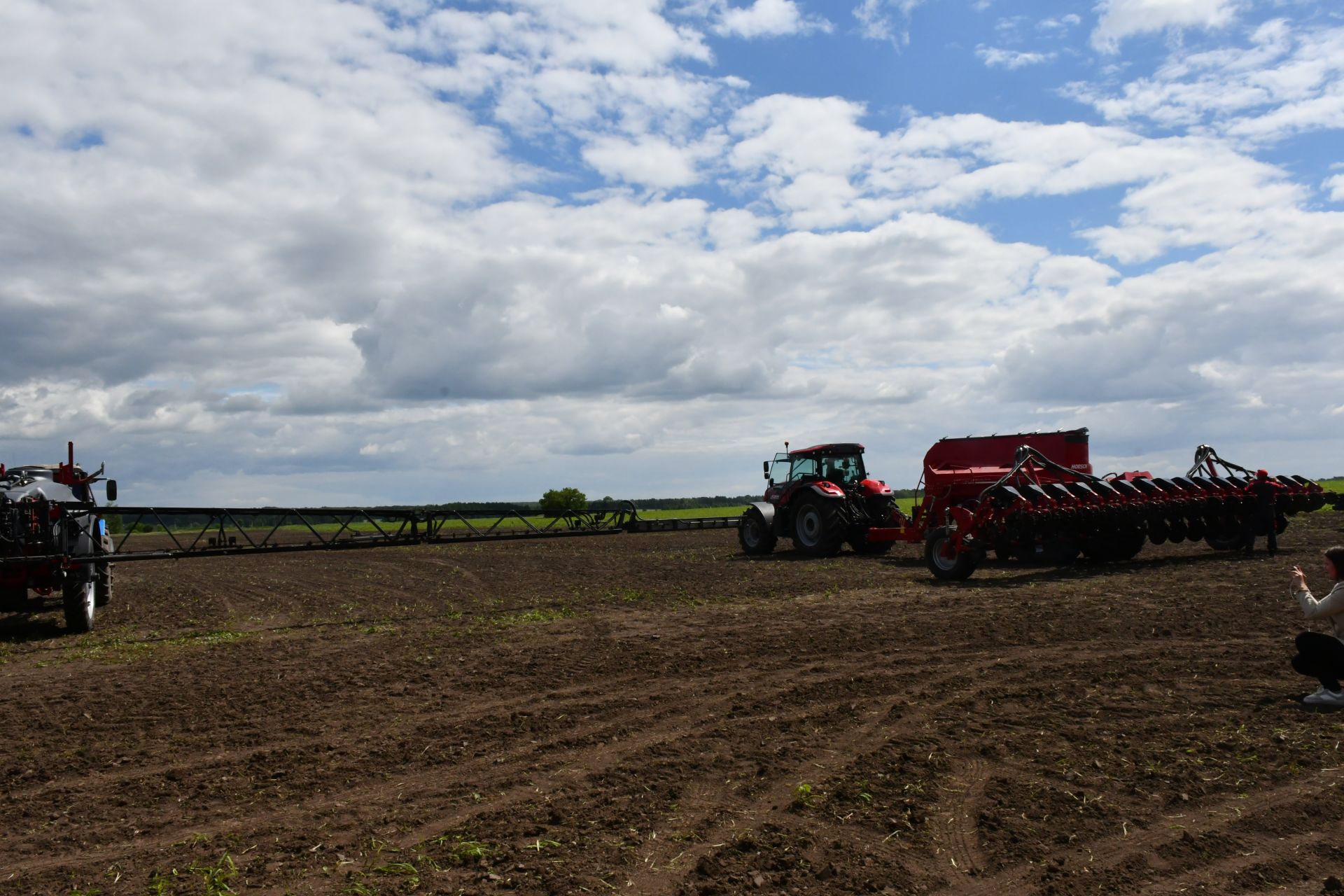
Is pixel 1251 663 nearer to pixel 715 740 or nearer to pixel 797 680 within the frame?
pixel 797 680

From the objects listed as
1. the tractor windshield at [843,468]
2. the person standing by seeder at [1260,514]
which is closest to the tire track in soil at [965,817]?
the person standing by seeder at [1260,514]

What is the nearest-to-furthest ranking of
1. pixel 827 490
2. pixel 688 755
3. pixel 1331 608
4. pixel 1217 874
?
pixel 1217 874
pixel 688 755
pixel 1331 608
pixel 827 490

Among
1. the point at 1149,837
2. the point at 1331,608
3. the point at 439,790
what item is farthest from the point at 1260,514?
the point at 439,790

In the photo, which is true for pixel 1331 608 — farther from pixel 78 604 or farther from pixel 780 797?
pixel 78 604

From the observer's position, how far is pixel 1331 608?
6.85 metres

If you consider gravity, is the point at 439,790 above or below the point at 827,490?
below

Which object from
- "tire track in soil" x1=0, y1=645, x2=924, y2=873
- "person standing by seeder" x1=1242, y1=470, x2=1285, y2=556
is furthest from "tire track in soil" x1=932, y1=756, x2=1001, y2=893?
"person standing by seeder" x1=1242, y1=470, x2=1285, y2=556

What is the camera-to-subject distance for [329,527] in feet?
156

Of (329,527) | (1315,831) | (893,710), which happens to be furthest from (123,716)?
(329,527)

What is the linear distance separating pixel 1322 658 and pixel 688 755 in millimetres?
4529

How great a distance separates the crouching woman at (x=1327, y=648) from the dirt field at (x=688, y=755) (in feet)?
0.82

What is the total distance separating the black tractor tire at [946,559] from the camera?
15789 mm

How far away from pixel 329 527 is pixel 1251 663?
147ft

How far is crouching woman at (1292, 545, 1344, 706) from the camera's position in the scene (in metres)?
6.75
